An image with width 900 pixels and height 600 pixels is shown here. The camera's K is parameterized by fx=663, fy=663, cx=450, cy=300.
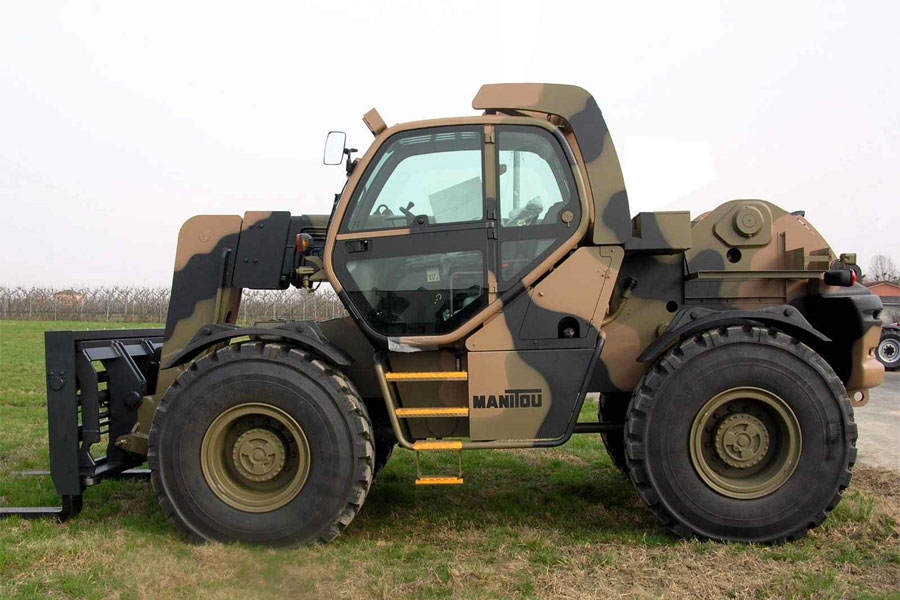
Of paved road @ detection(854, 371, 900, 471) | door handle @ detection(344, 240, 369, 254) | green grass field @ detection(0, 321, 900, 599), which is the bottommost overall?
paved road @ detection(854, 371, 900, 471)

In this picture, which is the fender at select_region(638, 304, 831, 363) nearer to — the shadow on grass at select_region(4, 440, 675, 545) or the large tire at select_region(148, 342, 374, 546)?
the shadow on grass at select_region(4, 440, 675, 545)

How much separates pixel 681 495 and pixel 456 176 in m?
2.68

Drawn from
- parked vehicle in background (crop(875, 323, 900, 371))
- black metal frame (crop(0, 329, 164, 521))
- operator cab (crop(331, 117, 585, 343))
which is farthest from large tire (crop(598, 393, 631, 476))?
parked vehicle in background (crop(875, 323, 900, 371))

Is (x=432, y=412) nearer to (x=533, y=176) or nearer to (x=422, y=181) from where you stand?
(x=422, y=181)

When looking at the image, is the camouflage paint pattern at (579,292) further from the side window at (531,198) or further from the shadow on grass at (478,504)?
the shadow on grass at (478,504)

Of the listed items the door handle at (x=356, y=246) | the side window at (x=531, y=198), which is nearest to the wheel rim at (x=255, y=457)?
→ the door handle at (x=356, y=246)

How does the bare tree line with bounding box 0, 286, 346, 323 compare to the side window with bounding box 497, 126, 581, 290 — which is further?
the bare tree line with bounding box 0, 286, 346, 323

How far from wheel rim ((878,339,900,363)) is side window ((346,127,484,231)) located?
18837 mm

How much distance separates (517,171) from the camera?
471 centimetres

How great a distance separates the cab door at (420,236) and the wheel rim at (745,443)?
179 centimetres

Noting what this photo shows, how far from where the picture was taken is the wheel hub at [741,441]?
454 centimetres

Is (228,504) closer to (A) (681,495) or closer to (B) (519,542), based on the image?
(B) (519,542)

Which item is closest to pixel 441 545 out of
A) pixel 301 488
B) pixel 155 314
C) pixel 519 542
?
pixel 519 542

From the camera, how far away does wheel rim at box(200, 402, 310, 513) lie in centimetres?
456
